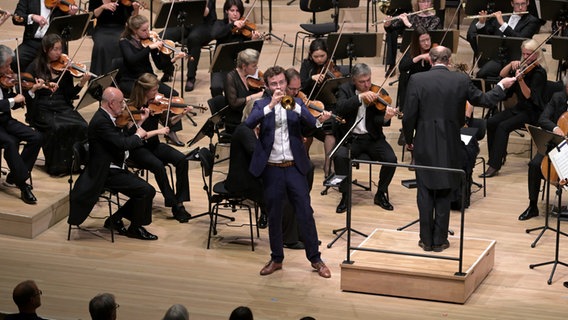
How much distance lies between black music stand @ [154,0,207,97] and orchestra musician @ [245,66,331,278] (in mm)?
3064

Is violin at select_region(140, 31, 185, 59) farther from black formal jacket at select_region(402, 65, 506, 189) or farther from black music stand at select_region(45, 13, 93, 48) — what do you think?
black formal jacket at select_region(402, 65, 506, 189)

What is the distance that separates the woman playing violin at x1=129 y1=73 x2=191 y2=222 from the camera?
863 cm

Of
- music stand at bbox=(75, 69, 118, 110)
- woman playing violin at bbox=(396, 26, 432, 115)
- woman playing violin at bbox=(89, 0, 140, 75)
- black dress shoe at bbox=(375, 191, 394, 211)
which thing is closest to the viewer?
music stand at bbox=(75, 69, 118, 110)

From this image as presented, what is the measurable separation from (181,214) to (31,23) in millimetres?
2527

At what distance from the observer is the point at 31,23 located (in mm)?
10125

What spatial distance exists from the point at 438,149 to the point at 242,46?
276 cm

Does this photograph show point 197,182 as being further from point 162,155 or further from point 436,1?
point 436,1

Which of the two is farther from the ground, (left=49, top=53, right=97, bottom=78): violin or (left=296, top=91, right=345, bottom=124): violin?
(left=49, top=53, right=97, bottom=78): violin

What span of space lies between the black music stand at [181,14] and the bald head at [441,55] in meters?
3.40

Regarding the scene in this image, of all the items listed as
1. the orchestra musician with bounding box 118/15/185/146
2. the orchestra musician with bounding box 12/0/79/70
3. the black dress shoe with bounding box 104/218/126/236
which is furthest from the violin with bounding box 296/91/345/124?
the orchestra musician with bounding box 12/0/79/70

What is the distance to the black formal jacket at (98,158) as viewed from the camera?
8195 mm

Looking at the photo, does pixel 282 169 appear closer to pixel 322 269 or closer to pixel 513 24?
pixel 322 269

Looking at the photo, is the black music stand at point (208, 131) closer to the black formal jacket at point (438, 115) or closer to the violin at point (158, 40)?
the violin at point (158, 40)

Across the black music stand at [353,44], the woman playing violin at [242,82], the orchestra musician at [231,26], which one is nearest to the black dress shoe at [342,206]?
the woman playing violin at [242,82]
